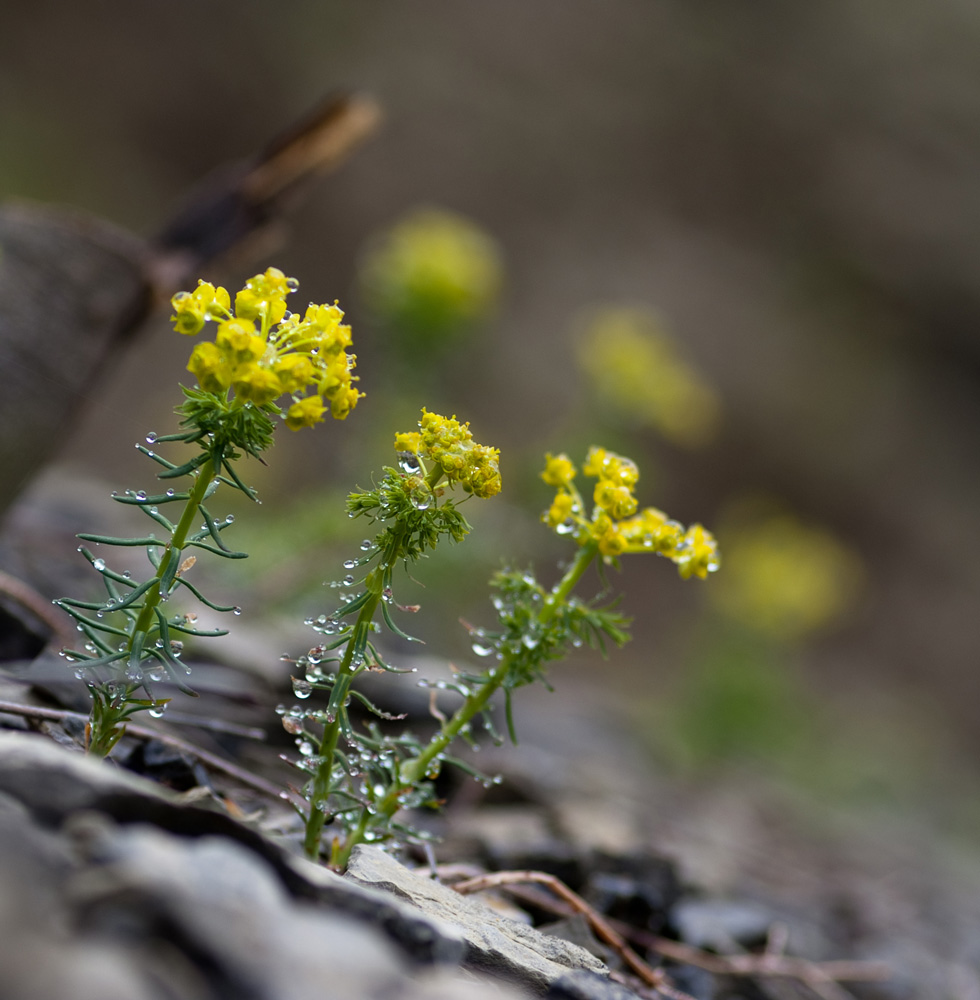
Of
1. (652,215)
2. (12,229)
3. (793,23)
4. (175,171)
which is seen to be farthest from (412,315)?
(793,23)

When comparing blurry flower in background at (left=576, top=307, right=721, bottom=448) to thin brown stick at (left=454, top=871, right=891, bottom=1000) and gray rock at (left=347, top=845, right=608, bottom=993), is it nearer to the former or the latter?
thin brown stick at (left=454, top=871, right=891, bottom=1000)

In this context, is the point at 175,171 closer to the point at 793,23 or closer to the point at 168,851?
the point at 793,23

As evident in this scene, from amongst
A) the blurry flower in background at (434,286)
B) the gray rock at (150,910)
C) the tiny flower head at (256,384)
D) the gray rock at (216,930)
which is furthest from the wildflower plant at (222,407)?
the blurry flower in background at (434,286)

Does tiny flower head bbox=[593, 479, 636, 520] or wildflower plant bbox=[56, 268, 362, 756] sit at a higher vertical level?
tiny flower head bbox=[593, 479, 636, 520]

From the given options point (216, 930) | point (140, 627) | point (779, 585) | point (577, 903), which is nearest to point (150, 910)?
point (216, 930)

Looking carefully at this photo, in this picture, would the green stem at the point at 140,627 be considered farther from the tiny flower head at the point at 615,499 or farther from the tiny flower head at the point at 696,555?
the tiny flower head at the point at 696,555

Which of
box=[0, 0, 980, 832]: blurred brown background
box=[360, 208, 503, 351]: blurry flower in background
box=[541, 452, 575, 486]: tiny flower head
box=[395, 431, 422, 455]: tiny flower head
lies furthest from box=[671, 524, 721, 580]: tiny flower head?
box=[0, 0, 980, 832]: blurred brown background
